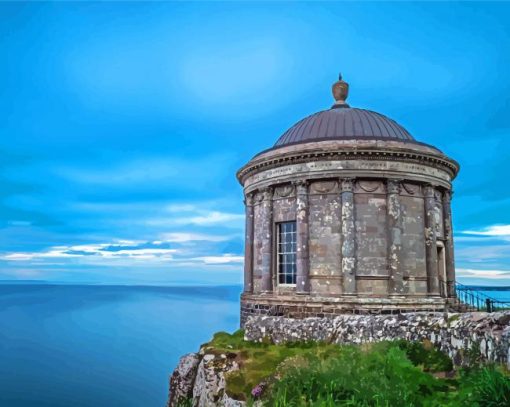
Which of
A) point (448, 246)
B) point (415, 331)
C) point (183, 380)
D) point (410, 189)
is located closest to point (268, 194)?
point (410, 189)

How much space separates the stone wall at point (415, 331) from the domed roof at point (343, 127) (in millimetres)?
8772

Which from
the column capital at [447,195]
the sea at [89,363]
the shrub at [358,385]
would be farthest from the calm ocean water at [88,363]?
the shrub at [358,385]

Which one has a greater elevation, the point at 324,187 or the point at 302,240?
the point at 324,187

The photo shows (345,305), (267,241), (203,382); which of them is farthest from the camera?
(267,241)

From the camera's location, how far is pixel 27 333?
63688 mm

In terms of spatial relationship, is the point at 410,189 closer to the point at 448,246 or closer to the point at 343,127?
the point at 448,246

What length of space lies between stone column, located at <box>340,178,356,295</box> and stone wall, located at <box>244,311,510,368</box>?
215 inches

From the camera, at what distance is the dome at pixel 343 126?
745 inches

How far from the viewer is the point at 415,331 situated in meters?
8.38

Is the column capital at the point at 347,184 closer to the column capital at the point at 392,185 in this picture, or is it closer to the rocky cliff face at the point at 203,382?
the column capital at the point at 392,185

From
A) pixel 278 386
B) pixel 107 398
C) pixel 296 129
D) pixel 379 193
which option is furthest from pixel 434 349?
pixel 107 398

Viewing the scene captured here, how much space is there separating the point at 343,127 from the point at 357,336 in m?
11.4

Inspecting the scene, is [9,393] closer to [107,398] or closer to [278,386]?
[107,398]

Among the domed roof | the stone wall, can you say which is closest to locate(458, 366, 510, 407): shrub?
the stone wall
